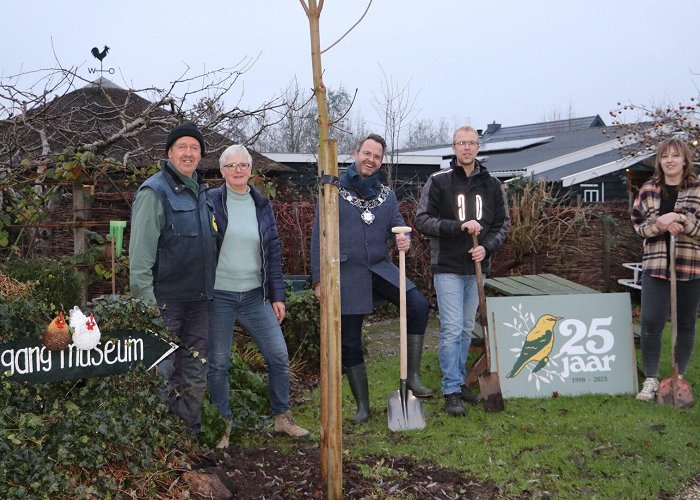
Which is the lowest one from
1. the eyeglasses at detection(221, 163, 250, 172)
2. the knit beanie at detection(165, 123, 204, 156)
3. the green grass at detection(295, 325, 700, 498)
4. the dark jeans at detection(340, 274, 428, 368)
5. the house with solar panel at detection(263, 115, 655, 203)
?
the green grass at detection(295, 325, 700, 498)

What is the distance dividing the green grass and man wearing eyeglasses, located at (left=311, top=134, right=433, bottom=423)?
45 cm

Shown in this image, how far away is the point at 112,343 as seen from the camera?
3.39m

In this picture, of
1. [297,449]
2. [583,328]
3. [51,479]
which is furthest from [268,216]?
[583,328]

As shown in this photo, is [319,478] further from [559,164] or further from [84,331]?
[559,164]

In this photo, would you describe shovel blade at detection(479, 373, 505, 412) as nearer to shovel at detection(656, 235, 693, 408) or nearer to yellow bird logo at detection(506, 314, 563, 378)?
yellow bird logo at detection(506, 314, 563, 378)

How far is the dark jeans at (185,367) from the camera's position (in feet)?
13.3

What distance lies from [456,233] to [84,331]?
2.83m

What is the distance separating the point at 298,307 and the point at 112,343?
3.66 m

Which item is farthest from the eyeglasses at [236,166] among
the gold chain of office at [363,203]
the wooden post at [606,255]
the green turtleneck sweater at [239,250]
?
the wooden post at [606,255]

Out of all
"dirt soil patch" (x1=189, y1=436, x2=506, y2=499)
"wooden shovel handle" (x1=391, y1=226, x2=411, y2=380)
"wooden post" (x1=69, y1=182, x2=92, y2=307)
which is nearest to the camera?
"dirt soil patch" (x1=189, y1=436, x2=506, y2=499)

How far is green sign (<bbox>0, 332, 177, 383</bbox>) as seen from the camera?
3150 millimetres

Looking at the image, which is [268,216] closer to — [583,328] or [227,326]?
[227,326]

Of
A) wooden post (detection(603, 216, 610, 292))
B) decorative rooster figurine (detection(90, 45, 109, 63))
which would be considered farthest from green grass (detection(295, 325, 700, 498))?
wooden post (detection(603, 216, 610, 292))

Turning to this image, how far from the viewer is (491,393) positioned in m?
5.38
